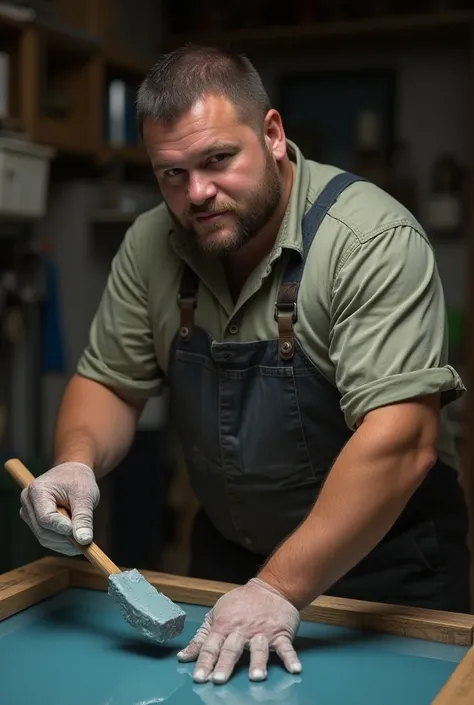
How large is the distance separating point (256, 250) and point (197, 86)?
0.89ft

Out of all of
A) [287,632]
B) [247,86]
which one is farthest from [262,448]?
[247,86]

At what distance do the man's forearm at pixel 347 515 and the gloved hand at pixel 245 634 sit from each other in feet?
0.10

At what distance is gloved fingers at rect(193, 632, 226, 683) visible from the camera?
100 cm

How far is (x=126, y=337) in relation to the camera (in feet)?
5.05

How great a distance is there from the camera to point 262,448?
4.59 ft

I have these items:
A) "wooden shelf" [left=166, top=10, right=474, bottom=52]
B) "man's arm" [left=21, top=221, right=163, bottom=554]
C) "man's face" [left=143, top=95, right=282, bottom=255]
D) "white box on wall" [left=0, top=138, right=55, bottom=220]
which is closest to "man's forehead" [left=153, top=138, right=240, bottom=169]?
"man's face" [left=143, top=95, right=282, bottom=255]

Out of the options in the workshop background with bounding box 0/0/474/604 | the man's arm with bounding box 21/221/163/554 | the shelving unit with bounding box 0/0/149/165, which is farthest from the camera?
the workshop background with bounding box 0/0/474/604

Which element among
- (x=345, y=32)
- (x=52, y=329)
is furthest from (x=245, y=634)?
(x=345, y=32)

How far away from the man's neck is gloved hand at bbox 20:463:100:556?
1.25 ft

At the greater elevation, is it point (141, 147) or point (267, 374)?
point (141, 147)

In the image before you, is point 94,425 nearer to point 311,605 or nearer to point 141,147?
point 311,605

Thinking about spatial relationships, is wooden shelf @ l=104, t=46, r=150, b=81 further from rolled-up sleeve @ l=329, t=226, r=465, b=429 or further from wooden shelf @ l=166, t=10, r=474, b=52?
rolled-up sleeve @ l=329, t=226, r=465, b=429

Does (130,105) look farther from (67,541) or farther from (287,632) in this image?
(287,632)

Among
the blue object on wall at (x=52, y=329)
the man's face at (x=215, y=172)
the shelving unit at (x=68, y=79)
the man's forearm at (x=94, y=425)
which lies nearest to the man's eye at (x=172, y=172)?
the man's face at (x=215, y=172)
